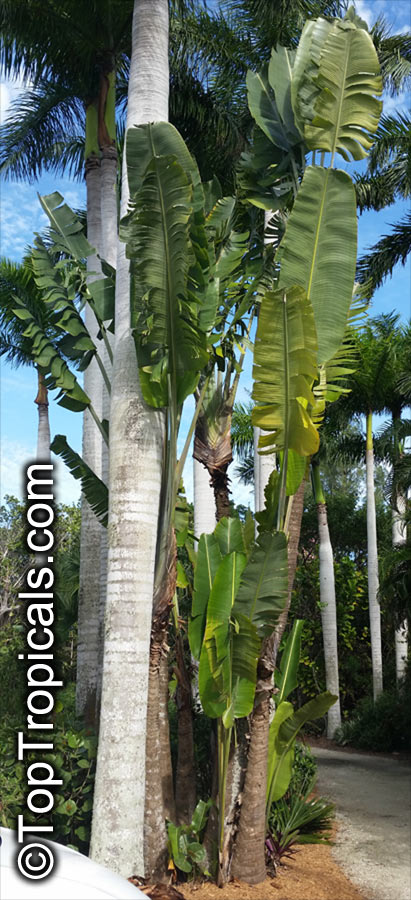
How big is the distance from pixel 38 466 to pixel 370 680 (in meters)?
19.0

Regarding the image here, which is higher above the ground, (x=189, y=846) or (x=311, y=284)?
(x=311, y=284)

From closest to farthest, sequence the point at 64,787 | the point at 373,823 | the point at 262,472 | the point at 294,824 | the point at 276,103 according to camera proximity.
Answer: the point at 64,787 → the point at 276,103 → the point at 294,824 → the point at 373,823 → the point at 262,472

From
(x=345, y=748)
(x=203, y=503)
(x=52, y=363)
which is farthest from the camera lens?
(x=345, y=748)

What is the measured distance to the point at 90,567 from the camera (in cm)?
972

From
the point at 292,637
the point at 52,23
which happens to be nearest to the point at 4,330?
the point at 52,23

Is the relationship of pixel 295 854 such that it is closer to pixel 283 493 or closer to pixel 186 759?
pixel 186 759

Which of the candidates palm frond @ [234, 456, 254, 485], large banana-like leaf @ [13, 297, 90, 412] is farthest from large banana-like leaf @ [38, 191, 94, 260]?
palm frond @ [234, 456, 254, 485]

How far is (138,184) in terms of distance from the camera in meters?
5.55

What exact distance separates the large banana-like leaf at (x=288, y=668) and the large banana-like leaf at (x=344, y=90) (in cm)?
444

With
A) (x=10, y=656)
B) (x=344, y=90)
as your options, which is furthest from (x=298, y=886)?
(x=10, y=656)

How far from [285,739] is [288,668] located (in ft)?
2.44

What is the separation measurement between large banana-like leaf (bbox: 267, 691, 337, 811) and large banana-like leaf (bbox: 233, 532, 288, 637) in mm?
1254

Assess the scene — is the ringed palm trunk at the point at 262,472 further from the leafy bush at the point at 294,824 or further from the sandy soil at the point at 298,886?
the sandy soil at the point at 298,886

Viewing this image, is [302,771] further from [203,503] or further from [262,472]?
[203,503]
